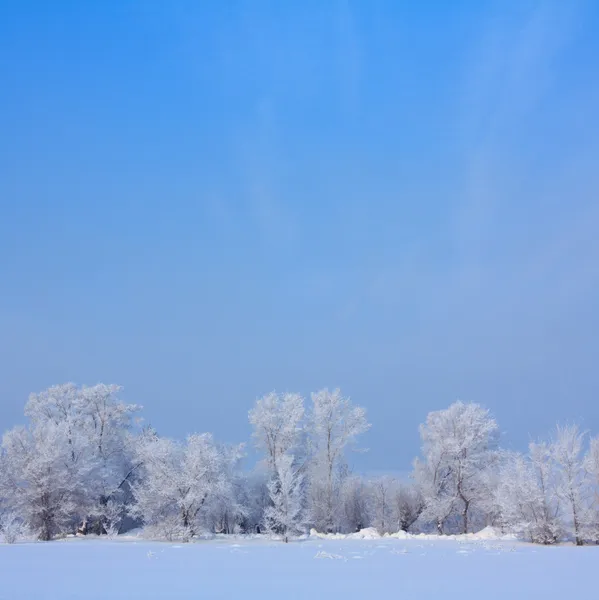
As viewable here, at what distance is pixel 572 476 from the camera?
117 ft

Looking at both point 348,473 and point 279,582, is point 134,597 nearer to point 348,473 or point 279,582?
point 279,582

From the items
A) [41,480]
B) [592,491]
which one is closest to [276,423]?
[41,480]

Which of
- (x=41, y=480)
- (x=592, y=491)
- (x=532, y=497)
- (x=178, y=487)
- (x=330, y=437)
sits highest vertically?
(x=330, y=437)

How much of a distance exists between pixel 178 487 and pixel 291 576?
24.3 m

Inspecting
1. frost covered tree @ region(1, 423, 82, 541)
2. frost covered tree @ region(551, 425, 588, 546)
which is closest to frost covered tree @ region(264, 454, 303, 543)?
frost covered tree @ region(1, 423, 82, 541)

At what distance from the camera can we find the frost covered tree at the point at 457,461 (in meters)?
43.3

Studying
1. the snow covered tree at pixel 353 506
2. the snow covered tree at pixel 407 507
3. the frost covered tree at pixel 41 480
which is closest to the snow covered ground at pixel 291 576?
the frost covered tree at pixel 41 480

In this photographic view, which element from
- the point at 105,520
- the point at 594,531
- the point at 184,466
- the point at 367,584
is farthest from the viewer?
the point at 105,520

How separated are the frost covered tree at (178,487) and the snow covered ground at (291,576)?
15101 millimetres

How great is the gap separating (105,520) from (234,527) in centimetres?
929

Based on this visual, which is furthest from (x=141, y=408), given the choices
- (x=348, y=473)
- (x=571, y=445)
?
(x=571, y=445)

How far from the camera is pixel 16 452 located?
39.0 meters

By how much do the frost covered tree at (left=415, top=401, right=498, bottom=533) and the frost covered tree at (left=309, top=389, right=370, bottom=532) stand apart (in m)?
6.04

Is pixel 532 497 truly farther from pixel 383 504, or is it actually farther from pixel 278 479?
pixel 278 479
